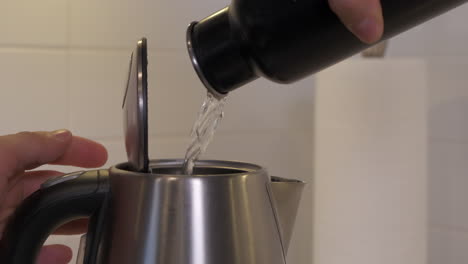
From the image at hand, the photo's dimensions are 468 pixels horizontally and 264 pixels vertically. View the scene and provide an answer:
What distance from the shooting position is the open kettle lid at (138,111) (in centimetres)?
37

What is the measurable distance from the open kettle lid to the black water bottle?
0.04 meters

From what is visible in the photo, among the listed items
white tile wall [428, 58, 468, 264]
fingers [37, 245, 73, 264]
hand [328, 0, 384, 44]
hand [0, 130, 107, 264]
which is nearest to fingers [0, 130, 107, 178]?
hand [0, 130, 107, 264]

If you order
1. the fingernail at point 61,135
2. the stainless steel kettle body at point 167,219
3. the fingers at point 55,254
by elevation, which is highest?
the fingernail at point 61,135

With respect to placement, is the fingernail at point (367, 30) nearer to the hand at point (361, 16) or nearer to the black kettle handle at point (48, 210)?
the hand at point (361, 16)

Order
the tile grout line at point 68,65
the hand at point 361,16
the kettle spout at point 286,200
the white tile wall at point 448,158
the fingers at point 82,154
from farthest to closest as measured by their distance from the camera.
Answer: the white tile wall at point 448,158 < the tile grout line at point 68,65 < the fingers at point 82,154 < the kettle spout at point 286,200 < the hand at point 361,16

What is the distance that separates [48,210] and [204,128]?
0.18 metres

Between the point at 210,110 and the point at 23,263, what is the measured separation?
20 cm

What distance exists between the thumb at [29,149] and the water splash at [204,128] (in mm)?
122

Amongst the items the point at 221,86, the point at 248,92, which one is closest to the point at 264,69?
the point at 221,86

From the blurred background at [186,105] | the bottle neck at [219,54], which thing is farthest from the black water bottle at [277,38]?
the blurred background at [186,105]

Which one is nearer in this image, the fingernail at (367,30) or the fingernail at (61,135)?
the fingernail at (367,30)

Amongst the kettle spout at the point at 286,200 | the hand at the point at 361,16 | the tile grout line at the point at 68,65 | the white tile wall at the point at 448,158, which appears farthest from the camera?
the white tile wall at the point at 448,158

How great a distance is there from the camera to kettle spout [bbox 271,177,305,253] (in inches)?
17.4

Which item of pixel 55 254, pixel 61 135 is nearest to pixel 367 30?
pixel 61 135
